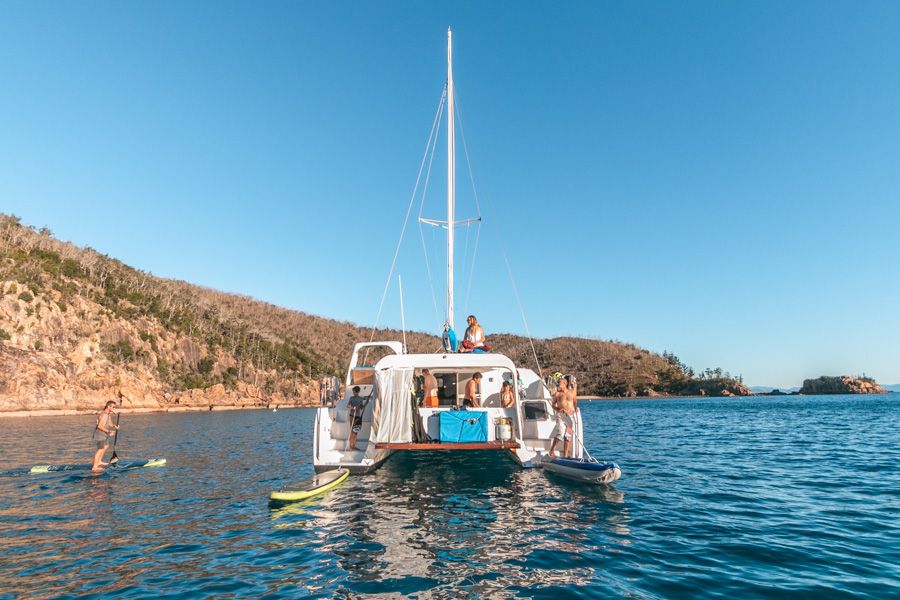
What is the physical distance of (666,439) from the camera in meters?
26.6

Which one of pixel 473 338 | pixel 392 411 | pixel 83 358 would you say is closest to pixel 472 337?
pixel 473 338

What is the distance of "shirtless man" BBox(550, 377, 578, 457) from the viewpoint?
14258mm

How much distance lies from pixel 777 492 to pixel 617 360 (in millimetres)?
147562

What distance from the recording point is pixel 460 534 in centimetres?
853

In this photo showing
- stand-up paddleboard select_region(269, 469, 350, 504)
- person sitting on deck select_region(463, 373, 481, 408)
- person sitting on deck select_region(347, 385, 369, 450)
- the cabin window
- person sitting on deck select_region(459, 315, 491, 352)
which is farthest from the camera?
person sitting on deck select_region(459, 315, 491, 352)

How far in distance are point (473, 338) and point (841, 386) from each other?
17568cm

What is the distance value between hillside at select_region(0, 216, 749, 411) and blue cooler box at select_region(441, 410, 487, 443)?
55.3 metres

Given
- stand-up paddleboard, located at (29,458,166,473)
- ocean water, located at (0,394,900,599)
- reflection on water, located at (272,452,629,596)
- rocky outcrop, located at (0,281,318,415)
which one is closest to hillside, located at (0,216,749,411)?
rocky outcrop, located at (0,281,318,415)

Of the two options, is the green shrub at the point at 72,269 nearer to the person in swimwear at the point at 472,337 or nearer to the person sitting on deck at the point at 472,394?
the person in swimwear at the point at 472,337

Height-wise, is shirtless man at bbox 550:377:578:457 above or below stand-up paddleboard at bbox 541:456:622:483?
above

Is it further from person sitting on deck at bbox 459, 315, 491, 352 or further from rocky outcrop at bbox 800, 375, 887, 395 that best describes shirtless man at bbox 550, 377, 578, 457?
rocky outcrop at bbox 800, 375, 887, 395

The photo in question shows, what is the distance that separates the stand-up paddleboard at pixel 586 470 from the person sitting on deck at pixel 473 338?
174 inches

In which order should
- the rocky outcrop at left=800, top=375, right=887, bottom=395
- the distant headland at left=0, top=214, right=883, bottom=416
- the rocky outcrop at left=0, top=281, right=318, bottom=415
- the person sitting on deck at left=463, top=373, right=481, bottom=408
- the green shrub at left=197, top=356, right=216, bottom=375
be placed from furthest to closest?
the rocky outcrop at left=800, top=375, right=887, bottom=395, the green shrub at left=197, top=356, right=216, bottom=375, the distant headland at left=0, top=214, right=883, bottom=416, the rocky outcrop at left=0, top=281, right=318, bottom=415, the person sitting on deck at left=463, top=373, right=481, bottom=408

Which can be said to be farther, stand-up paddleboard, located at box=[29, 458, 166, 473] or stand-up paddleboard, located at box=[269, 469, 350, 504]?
stand-up paddleboard, located at box=[29, 458, 166, 473]
